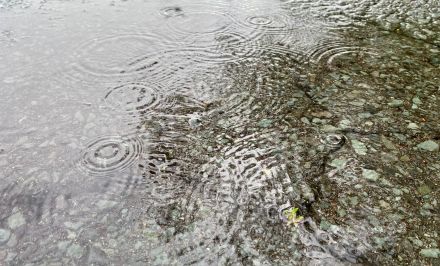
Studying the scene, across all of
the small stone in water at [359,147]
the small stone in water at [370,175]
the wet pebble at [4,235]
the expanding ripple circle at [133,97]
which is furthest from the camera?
the expanding ripple circle at [133,97]

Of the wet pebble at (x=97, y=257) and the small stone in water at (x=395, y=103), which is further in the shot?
the small stone in water at (x=395, y=103)

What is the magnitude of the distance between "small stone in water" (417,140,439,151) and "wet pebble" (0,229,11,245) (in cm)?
320

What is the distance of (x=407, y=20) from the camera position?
4988 millimetres

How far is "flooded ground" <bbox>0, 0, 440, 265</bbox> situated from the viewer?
2.42 m

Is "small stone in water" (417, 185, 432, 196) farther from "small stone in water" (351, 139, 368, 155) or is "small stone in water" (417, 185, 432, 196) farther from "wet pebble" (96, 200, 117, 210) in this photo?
"wet pebble" (96, 200, 117, 210)

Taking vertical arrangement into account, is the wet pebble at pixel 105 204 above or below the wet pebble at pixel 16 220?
above

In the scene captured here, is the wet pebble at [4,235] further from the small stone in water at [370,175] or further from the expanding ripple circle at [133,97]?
the small stone in water at [370,175]

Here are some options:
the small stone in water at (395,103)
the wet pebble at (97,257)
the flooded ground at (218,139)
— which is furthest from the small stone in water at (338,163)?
the wet pebble at (97,257)

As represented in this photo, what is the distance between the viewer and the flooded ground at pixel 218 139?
2418mm

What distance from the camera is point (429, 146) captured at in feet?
10.2

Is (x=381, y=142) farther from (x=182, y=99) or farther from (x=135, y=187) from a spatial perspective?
(x=135, y=187)

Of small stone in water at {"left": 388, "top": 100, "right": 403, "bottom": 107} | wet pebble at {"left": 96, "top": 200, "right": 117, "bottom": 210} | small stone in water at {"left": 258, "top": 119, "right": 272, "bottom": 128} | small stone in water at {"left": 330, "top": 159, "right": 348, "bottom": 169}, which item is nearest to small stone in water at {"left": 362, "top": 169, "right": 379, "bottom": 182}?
small stone in water at {"left": 330, "top": 159, "right": 348, "bottom": 169}

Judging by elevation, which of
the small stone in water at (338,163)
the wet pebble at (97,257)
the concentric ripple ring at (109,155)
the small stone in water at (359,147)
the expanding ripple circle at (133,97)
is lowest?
the wet pebble at (97,257)

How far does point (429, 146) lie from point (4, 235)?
3.32 metres
